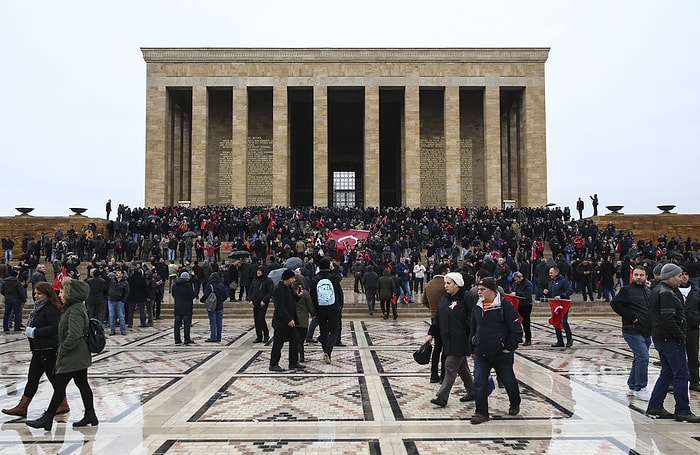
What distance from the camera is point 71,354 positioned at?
517cm

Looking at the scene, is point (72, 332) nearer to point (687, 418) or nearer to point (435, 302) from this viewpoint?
point (435, 302)

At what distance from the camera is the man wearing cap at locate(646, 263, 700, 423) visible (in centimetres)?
528

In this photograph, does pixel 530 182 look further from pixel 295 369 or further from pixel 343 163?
pixel 295 369

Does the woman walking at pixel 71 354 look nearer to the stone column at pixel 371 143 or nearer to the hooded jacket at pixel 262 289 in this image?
the hooded jacket at pixel 262 289

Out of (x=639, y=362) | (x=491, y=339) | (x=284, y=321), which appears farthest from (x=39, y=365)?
(x=639, y=362)

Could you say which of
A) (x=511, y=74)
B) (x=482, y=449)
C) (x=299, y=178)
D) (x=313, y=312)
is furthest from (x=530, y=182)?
(x=482, y=449)

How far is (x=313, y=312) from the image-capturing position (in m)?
8.34

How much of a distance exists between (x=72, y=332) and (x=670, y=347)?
5977mm

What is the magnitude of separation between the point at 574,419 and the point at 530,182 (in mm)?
31113

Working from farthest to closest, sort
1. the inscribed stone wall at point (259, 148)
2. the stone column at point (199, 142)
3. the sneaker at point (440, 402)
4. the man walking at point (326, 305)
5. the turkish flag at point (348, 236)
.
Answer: the inscribed stone wall at point (259, 148)
the stone column at point (199, 142)
the turkish flag at point (348, 236)
the man walking at point (326, 305)
the sneaker at point (440, 402)

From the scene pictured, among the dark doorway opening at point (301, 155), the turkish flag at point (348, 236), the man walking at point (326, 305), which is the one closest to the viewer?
the man walking at point (326, 305)

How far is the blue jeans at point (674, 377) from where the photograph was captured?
A: 17.3 feet

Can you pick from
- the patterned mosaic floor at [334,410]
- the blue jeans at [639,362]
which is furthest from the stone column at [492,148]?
the blue jeans at [639,362]

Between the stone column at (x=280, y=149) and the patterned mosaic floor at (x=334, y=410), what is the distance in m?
25.8
